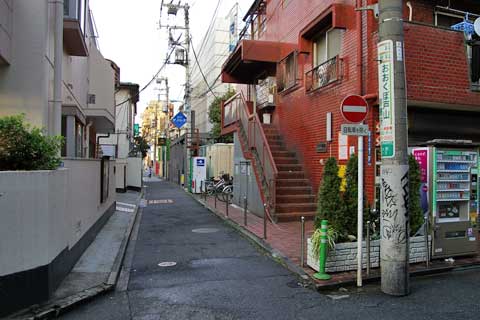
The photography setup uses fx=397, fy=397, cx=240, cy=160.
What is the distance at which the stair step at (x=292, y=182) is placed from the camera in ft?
40.4

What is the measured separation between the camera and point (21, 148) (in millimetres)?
4934

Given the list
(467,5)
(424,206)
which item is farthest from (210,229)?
(467,5)

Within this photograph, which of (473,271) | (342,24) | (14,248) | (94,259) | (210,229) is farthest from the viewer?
(210,229)

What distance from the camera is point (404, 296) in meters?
5.53

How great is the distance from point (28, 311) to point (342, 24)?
9.35 meters

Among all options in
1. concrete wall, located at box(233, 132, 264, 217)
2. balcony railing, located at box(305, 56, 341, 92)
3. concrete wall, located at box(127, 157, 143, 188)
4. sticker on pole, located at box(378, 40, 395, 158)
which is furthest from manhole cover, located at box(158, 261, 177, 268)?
concrete wall, located at box(127, 157, 143, 188)

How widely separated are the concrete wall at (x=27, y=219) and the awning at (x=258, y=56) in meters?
10.9

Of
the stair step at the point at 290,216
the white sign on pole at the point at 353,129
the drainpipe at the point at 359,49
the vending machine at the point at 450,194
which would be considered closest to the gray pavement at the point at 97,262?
the stair step at the point at 290,216

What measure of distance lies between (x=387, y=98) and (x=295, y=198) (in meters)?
6.54

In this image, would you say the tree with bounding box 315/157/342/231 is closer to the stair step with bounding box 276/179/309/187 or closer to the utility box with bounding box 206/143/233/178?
the stair step with bounding box 276/179/309/187

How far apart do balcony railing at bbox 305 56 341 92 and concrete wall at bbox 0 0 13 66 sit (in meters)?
7.79

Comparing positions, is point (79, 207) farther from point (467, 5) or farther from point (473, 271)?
point (467, 5)

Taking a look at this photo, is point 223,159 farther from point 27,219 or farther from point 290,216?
point 27,219

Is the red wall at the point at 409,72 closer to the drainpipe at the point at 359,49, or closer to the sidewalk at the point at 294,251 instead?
the drainpipe at the point at 359,49
